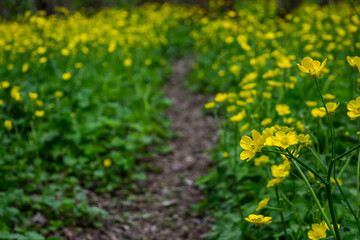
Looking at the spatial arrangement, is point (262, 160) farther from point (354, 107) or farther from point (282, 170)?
point (354, 107)

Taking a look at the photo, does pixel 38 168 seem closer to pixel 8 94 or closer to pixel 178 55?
pixel 8 94

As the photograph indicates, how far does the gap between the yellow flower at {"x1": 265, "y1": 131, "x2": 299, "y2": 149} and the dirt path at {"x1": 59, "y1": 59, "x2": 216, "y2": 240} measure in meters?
1.56

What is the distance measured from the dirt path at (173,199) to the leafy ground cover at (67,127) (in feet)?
0.51

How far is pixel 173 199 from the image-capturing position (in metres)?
2.95

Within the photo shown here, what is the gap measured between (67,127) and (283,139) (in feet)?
8.69

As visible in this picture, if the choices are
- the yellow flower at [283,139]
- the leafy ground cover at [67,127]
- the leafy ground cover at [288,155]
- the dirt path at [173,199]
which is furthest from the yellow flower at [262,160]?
the leafy ground cover at [67,127]

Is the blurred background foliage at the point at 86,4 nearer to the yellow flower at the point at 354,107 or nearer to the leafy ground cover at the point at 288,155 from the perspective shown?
the leafy ground cover at the point at 288,155

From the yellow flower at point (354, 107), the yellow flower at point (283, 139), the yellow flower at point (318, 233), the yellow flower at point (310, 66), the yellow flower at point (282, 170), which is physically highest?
the yellow flower at point (310, 66)

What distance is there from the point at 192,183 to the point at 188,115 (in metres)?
1.63

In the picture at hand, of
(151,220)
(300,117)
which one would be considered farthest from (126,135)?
(300,117)

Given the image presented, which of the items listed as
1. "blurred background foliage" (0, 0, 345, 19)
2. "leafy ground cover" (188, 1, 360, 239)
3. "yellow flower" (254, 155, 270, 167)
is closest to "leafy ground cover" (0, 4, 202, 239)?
"blurred background foliage" (0, 0, 345, 19)

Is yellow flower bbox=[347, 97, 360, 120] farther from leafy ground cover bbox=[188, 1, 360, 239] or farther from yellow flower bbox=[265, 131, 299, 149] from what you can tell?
yellow flower bbox=[265, 131, 299, 149]

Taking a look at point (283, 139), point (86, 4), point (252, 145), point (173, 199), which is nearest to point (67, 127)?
point (173, 199)

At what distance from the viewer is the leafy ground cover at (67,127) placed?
247 cm
